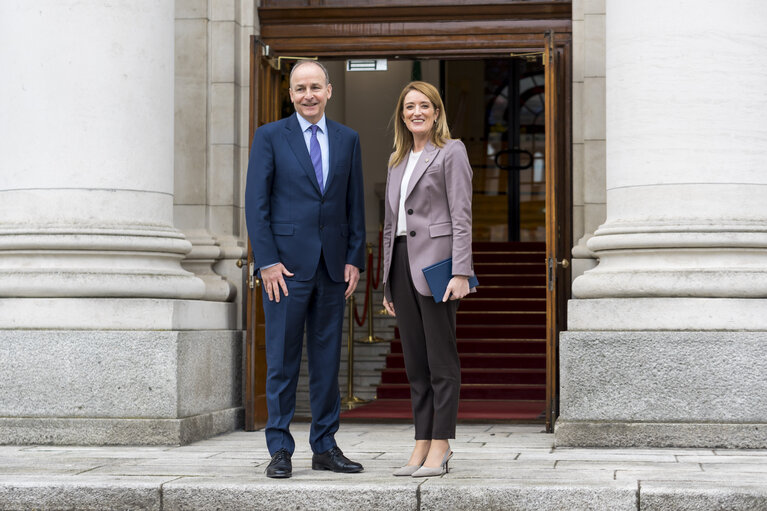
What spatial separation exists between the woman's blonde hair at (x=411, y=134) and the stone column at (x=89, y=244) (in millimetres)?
2302

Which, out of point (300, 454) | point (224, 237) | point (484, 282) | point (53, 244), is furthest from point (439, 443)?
point (484, 282)

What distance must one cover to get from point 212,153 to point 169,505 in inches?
169

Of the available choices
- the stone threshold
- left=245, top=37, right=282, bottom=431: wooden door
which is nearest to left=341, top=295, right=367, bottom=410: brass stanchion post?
left=245, top=37, right=282, bottom=431: wooden door

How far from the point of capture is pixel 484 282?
1575cm

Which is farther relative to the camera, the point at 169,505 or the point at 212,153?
the point at 212,153

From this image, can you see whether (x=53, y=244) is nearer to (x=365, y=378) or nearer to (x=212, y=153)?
(x=212, y=153)

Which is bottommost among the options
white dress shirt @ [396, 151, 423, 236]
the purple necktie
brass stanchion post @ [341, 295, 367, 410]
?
brass stanchion post @ [341, 295, 367, 410]

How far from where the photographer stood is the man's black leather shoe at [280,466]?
19.2ft

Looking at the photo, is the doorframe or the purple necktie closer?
the purple necktie

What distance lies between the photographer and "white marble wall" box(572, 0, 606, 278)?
8.99 metres

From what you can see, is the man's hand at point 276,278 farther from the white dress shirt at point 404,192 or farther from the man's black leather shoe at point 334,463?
the man's black leather shoe at point 334,463

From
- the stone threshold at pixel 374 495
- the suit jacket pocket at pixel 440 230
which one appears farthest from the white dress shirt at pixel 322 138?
the stone threshold at pixel 374 495

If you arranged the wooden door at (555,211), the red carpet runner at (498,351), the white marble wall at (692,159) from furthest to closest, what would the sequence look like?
the red carpet runner at (498,351)
the wooden door at (555,211)
the white marble wall at (692,159)

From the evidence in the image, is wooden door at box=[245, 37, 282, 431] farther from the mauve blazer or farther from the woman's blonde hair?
the mauve blazer
